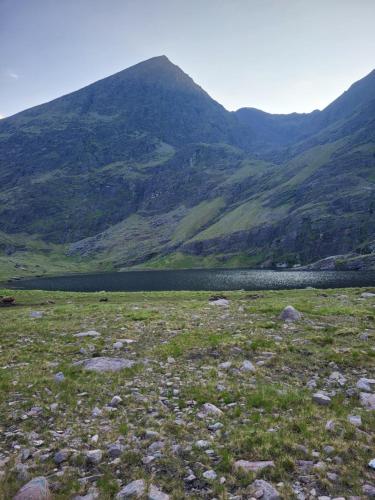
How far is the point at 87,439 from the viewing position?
8.55 metres

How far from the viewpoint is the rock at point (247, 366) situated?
500 inches

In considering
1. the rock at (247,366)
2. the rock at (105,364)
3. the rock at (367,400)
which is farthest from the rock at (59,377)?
the rock at (367,400)

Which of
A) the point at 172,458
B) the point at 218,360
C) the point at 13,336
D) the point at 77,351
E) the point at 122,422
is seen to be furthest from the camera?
the point at 13,336

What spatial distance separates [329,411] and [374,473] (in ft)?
8.31

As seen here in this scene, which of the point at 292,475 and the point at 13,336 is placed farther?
the point at 13,336

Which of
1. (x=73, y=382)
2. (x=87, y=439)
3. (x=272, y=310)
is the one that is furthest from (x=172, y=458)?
(x=272, y=310)

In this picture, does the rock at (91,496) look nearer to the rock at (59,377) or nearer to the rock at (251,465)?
the rock at (251,465)

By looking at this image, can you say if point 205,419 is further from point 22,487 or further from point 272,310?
point 272,310

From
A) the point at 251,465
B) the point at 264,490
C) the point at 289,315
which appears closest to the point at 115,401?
the point at 251,465

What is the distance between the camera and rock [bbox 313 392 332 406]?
987 cm

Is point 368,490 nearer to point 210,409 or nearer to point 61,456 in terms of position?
point 210,409

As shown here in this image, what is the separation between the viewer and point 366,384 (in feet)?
35.9

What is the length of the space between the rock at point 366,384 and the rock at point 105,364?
865 cm

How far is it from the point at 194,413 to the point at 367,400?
5352mm
